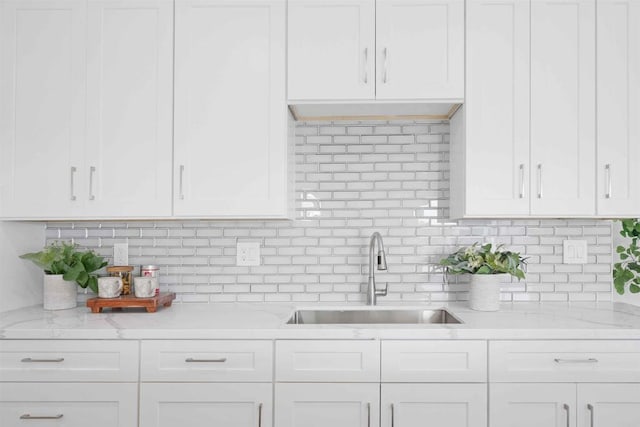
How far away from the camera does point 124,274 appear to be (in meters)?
2.32

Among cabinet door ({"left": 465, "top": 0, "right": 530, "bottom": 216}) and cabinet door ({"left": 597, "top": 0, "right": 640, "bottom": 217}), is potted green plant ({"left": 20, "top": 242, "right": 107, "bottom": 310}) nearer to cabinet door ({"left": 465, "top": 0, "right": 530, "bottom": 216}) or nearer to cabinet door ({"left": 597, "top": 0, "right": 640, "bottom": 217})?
cabinet door ({"left": 465, "top": 0, "right": 530, "bottom": 216})

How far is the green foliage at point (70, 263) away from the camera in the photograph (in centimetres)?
220

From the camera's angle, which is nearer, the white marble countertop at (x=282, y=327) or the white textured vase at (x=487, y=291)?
the white marble countertop at (x=282, y=327)

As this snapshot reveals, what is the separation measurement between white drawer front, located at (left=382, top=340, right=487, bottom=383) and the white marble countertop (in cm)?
4

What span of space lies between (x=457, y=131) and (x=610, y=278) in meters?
1.11

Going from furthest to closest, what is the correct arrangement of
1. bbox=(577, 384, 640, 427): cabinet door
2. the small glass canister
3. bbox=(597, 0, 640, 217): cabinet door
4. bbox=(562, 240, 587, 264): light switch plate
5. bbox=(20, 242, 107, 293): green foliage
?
bbox=(562, 240, 587, 264): light switch plate < the small glass canister < bbox=(20, 242, 107, 293): green foliage < bbox=(597, 0, 640, 217): cabinet door < bbox=(577, 384, 640, 427): cabinet door

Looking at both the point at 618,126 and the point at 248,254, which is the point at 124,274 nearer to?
the point at 248,254

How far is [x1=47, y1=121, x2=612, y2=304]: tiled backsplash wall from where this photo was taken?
8.04ft

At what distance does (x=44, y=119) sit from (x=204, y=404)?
143cm

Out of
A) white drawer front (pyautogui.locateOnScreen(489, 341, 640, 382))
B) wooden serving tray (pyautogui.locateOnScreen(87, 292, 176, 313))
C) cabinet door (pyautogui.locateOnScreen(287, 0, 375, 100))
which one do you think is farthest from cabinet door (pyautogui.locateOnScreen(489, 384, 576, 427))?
wooden serving tray (pyautogui.locateOnScreen(87, 292, 176, 313))

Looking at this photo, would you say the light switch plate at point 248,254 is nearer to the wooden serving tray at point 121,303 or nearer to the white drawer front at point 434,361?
the wooden serving tray at point 121,303

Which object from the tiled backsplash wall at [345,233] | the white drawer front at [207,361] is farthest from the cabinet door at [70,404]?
the tiled backsplash wall at [345,233]

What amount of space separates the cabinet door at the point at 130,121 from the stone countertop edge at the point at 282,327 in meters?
0.49

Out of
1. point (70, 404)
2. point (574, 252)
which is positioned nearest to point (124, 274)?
point (70, 404)
